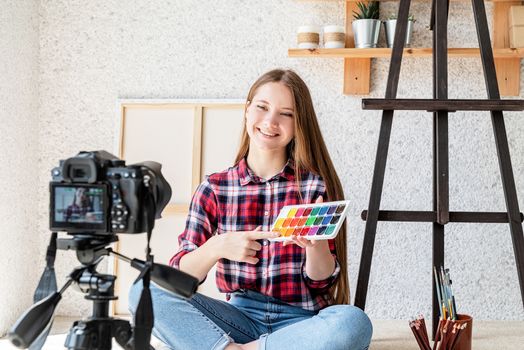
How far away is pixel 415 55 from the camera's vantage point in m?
2.83

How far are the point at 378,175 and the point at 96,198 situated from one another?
129 centimetres

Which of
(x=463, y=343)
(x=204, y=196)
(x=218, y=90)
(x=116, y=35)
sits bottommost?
(x=463, y=343)

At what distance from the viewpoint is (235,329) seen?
6.28 feet

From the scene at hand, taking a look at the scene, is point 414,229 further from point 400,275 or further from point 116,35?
point 116,35

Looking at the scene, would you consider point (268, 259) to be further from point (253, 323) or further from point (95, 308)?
point (95, 308)

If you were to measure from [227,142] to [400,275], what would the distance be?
0.86m

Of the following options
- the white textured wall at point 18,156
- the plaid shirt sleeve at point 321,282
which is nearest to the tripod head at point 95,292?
the plaid shirt sleeve at point 321,282

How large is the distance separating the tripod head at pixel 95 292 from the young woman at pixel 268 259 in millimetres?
564

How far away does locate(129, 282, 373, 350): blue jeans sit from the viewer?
1.79m

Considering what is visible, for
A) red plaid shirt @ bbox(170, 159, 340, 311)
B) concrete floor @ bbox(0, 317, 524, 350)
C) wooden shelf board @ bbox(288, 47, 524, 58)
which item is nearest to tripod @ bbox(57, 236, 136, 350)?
red plaid shirt @ bbox(170, 159, 340, 311)

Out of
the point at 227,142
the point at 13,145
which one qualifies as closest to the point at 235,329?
the point at 227,142

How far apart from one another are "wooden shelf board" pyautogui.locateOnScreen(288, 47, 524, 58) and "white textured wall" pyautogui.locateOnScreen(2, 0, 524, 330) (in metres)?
0.13

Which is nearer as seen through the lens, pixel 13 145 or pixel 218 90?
pixel 13 145

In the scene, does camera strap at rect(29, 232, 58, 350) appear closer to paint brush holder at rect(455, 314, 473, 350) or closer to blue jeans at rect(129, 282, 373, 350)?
blue jeans at rect(129, 282, 373, 350)
